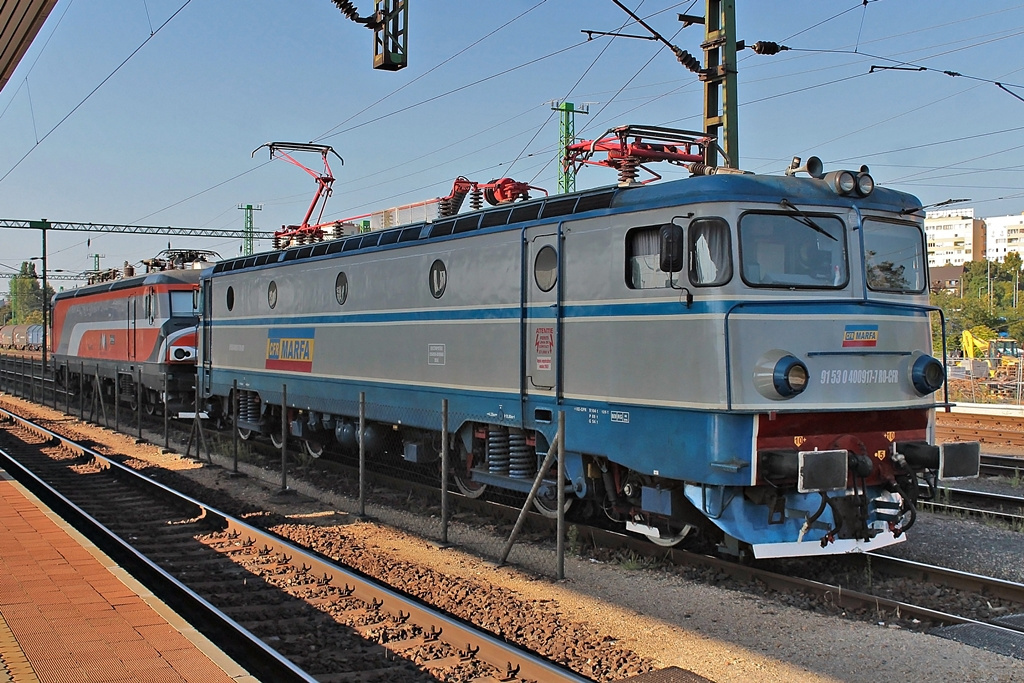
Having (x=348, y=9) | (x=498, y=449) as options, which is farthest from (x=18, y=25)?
(x=498, y=449)

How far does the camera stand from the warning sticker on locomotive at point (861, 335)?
8070 mm

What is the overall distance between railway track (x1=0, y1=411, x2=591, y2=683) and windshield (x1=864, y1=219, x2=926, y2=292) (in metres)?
4.77

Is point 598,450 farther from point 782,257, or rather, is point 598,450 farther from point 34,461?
point 34,461

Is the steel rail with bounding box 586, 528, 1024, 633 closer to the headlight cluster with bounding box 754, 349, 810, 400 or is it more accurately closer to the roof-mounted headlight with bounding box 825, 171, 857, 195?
the headlight cluster with bounding box 754, 349, 810, 400

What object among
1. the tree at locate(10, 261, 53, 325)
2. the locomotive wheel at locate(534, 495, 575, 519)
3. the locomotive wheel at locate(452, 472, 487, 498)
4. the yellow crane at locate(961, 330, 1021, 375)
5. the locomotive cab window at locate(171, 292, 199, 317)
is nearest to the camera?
the locomotive wheel at locate(534, 495, 575, 519)

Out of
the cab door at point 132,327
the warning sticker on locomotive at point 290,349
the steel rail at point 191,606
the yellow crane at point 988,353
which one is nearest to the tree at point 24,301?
the cab door at point 132,327

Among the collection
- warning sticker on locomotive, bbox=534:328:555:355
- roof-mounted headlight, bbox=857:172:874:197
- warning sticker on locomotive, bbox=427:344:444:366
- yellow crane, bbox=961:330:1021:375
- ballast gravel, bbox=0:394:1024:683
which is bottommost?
ballast gravel, bbox=0:394:1024:683

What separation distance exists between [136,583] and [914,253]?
7.35 metres

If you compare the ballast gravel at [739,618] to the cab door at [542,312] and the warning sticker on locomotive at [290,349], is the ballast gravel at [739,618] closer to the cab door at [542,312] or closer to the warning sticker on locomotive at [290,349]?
the cab door at [542,312]

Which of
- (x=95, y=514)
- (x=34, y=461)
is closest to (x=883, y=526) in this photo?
(x=95, y=514)

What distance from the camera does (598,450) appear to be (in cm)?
896

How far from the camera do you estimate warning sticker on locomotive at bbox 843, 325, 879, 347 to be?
807 centimetres

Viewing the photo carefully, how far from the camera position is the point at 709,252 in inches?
316

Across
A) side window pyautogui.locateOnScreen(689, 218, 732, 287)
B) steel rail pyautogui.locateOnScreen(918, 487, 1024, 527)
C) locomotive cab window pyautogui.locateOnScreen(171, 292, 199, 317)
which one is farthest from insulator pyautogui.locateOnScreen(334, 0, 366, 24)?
locomotive cab window pyautogui.locateOnScreen(171, 292, 199, 317)
